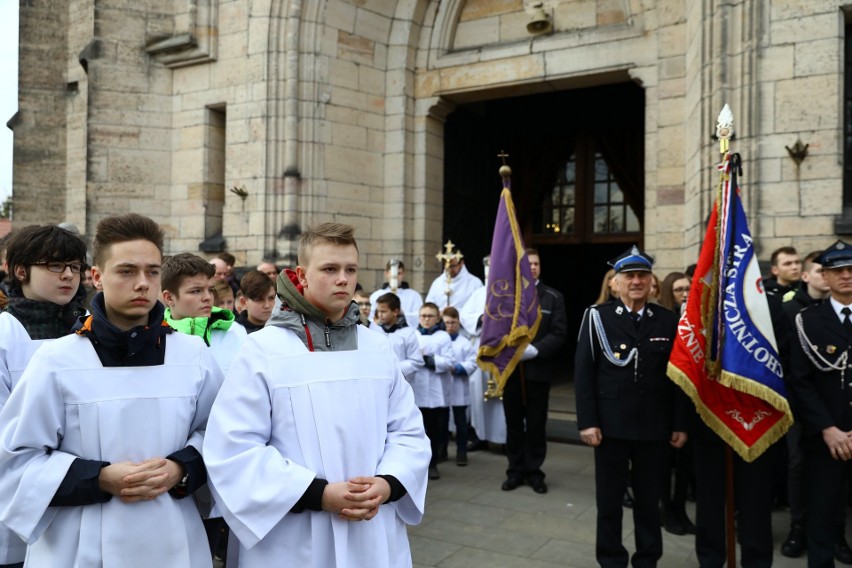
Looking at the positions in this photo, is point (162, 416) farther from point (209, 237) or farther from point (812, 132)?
point (209, 237)

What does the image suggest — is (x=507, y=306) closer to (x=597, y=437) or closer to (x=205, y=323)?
(x=597, y=437)

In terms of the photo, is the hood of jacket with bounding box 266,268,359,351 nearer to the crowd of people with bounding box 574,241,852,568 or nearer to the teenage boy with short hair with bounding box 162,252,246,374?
the teenage boy with short hair with bounding box 162,252,246,374

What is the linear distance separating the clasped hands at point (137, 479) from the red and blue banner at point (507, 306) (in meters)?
4.31

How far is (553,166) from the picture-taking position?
12.9 metres

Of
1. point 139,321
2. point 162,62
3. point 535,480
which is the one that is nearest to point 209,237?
point 162,62

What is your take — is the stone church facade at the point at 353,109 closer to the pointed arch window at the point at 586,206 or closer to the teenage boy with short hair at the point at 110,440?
the pointed arch window at the point at 586,206

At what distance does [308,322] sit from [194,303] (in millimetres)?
1488

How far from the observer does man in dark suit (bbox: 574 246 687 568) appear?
4102mm

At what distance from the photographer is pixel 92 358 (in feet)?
7.29

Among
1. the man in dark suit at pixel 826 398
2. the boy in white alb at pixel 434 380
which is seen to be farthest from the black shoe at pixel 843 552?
the boy in white alb at pixel 434 380

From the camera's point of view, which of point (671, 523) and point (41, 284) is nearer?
point (41, 284)

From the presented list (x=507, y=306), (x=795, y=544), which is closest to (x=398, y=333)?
(x=507, y=306)

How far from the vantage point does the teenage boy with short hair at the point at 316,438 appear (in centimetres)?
223

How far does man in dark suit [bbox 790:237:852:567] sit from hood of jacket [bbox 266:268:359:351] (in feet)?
9.36
